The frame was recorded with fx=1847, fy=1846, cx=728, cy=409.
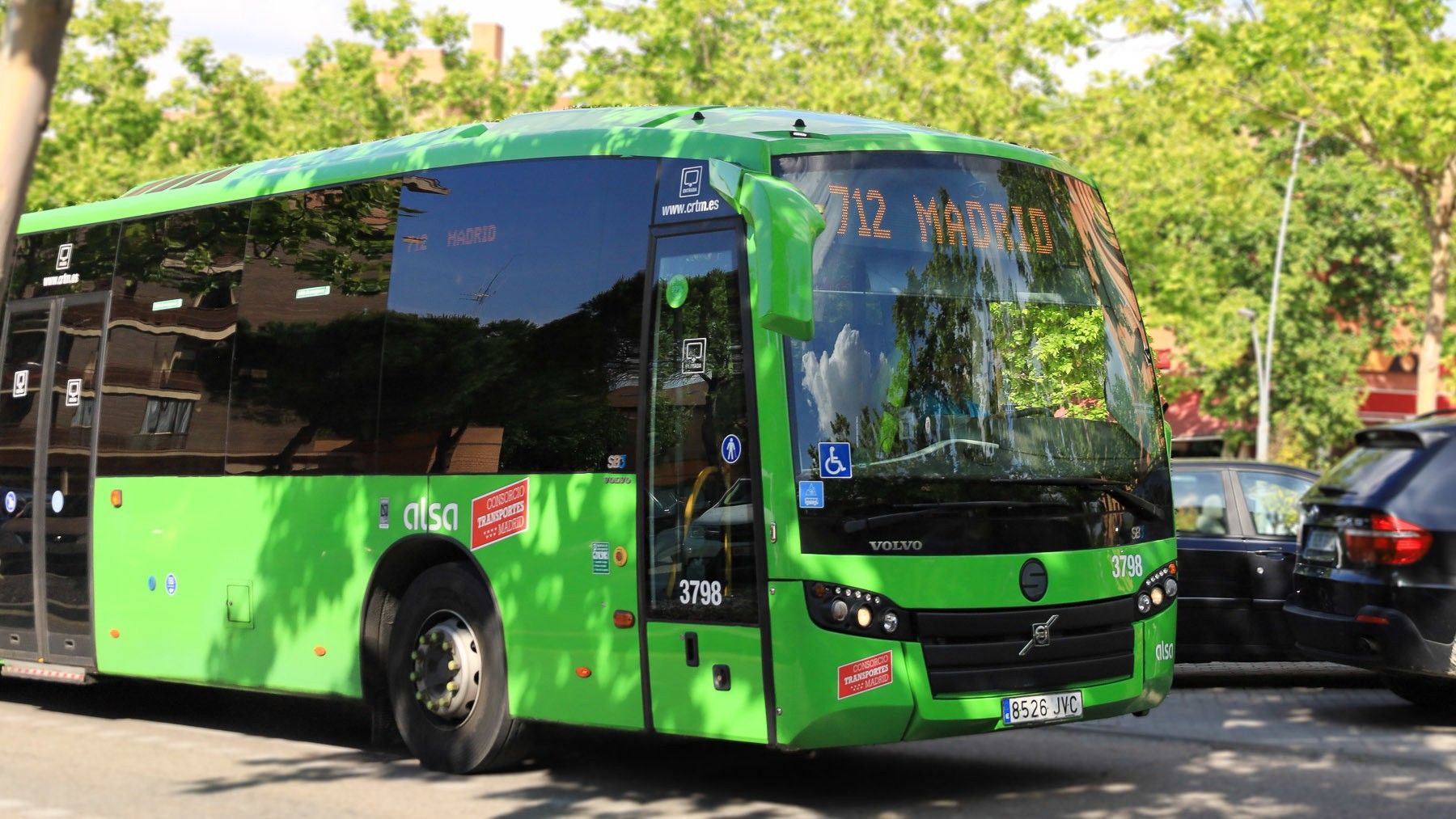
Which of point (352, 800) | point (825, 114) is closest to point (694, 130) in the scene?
point (825, 114)

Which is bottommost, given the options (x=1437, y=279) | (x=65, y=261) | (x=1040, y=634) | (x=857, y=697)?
(x=857, y=697)

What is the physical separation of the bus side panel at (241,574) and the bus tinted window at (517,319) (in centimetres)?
47

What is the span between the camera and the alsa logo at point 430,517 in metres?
9.41

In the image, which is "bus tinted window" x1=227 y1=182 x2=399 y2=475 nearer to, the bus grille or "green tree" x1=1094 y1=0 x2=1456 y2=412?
the bus grille

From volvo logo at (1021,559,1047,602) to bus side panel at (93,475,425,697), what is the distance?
3.21 m

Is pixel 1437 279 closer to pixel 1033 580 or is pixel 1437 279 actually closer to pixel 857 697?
pixel 1033 580

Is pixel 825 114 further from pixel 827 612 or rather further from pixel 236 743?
pixel 236 743

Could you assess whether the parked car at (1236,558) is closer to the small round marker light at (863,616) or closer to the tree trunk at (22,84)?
the small round marker light at (863,616)

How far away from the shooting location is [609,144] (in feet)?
29.9

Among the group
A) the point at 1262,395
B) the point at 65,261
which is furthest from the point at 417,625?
the point at 1262,395

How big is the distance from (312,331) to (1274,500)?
6618 mm

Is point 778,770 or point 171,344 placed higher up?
point 171,344

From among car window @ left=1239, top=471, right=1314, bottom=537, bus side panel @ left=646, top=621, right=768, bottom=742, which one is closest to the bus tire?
bus side panel @ left=646, top=621, right=768, bottom=742

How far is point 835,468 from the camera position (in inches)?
314
